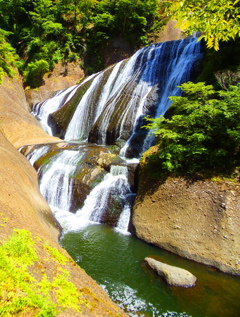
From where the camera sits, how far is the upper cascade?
50.1ft

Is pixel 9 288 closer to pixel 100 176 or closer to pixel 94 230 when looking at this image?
pixel 94 230

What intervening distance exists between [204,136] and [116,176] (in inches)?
187

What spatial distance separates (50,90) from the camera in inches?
1032

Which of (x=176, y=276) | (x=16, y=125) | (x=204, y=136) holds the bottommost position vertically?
(x=16, y=125)

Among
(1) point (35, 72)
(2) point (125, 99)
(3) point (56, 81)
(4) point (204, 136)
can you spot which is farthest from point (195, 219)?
(1) point (35, 72)

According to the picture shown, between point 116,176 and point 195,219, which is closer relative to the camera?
point 195,219

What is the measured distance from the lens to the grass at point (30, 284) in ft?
7.59

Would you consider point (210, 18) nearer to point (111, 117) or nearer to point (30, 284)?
point (30, 284)

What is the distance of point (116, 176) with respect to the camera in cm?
1069

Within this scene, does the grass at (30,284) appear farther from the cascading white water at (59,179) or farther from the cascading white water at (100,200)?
the cascading white water at (59,179)

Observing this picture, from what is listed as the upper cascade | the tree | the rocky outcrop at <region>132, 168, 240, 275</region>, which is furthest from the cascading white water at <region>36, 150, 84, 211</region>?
the tree

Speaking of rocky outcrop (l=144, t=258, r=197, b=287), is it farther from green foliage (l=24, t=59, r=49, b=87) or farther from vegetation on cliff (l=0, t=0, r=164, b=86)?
vegetation on cliff (l=0, t=0, r=164, b=86)

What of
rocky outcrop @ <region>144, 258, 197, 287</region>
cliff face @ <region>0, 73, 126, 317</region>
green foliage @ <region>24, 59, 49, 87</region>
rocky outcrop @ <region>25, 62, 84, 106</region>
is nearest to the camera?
cliff face @ <region>0, 73, 126, 317</region>

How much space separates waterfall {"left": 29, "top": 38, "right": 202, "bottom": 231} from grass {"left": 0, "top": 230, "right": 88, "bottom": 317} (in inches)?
215
